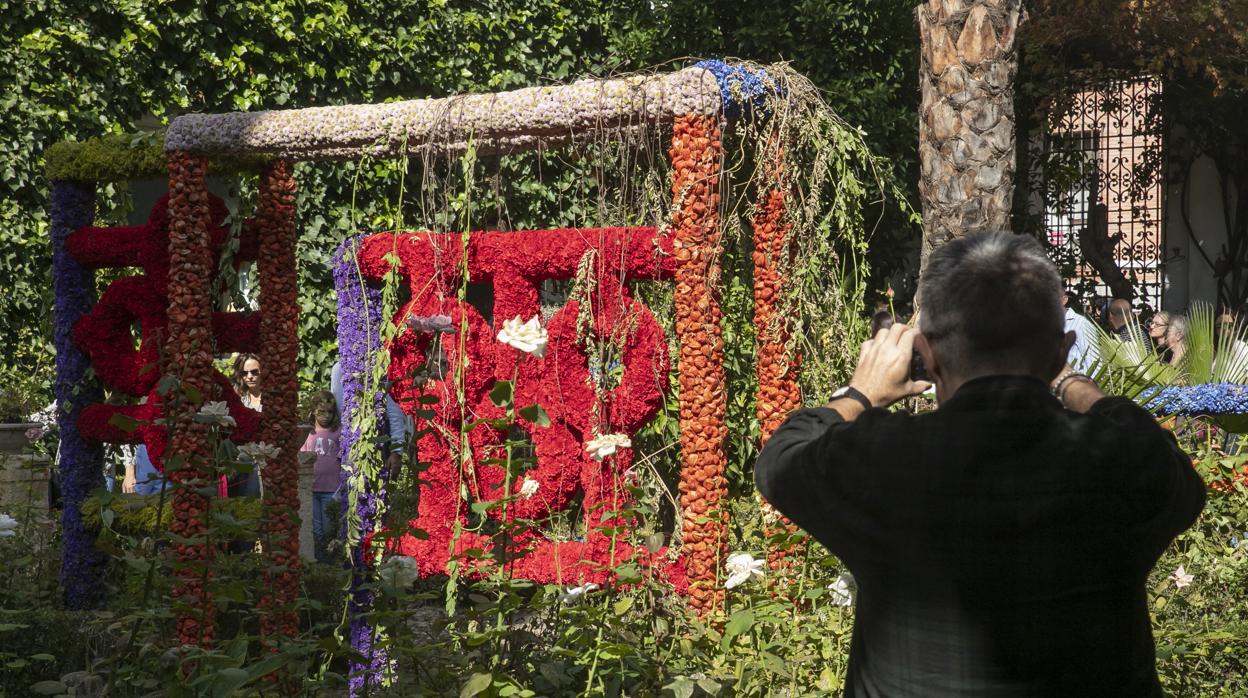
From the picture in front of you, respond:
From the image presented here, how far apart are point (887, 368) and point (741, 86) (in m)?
2.21

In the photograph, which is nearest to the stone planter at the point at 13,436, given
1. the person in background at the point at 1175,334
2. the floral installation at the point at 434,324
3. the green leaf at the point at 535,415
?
the floral installation at the point at 434,324

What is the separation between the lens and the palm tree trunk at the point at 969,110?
4.11 meters

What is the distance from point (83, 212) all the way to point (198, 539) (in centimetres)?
301

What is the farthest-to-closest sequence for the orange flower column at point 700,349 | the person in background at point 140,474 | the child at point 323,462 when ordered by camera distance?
the child at point 323,462 < the person in background at point 140,474 < the orange flower column at point 700,349

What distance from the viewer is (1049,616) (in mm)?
1508

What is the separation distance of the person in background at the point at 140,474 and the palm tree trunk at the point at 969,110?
13.0 feet

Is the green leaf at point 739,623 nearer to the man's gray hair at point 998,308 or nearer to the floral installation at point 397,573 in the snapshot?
the floral installation at point 397,573

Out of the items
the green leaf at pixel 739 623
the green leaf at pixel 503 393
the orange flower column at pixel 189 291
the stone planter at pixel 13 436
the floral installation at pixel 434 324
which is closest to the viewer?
the green leaf at pixel 503 393

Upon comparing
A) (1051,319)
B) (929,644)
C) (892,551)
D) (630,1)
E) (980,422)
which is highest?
(630,1)

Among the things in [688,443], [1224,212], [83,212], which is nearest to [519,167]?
[83,212]

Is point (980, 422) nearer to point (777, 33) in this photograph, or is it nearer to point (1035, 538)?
point (1035, 538)

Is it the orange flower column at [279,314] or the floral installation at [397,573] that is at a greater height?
the orange flower column at [279,314]

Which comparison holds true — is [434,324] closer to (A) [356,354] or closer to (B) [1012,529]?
(A) [356,354]

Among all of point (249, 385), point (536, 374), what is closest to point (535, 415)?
point (536, 374)
